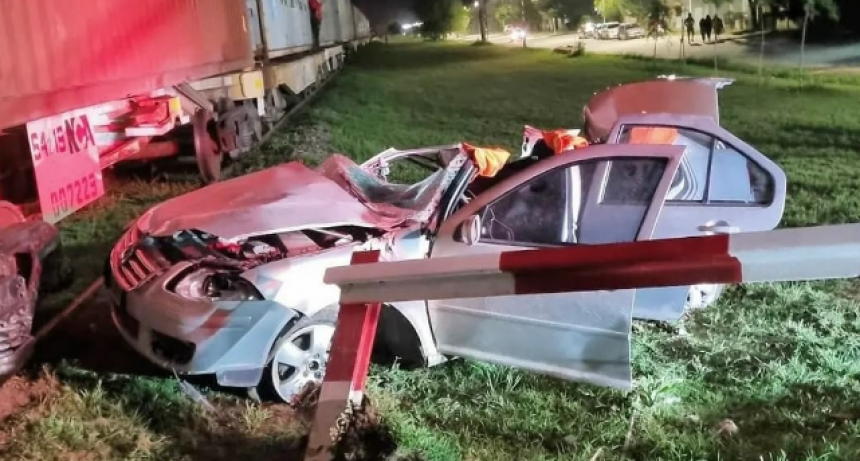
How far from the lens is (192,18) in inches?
367

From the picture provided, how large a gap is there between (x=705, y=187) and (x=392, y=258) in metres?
2.26

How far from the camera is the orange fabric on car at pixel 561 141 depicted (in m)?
5.57

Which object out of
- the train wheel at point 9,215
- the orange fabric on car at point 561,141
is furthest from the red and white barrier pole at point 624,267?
the train wheel at point 9,215

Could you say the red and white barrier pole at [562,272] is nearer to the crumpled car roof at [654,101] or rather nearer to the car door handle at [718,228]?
the car door handle at [718,228]

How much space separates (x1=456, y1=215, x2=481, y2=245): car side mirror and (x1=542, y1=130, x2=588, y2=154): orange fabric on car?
55.8 inches

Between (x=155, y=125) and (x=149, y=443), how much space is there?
4.56 metres

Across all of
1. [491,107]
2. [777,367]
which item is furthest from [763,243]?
[491,107]

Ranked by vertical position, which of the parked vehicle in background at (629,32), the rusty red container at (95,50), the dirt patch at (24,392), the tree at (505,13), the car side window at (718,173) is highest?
the tree at (505,13)

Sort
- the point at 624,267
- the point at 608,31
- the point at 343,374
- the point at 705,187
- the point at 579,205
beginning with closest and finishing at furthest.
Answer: the point at 624,267
the point at 343,374
the point at 579,205
the point at 705,187
the point at 608,31

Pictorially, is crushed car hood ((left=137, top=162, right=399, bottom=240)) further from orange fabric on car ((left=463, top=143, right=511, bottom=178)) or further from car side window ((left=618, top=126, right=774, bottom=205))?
car side window ((left=618, top=126, right=774, bottom=205))

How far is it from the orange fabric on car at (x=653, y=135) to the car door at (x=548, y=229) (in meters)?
1.50

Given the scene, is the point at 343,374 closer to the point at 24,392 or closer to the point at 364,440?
the point at 364,440

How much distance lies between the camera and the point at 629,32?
28.1 metres

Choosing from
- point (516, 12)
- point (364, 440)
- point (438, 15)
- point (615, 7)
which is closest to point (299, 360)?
point (364, 440)
